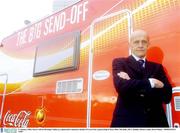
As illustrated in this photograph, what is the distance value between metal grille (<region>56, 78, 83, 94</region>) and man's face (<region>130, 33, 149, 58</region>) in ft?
3.08

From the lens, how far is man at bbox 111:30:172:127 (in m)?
2.68

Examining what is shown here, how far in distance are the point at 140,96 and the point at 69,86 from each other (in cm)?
125

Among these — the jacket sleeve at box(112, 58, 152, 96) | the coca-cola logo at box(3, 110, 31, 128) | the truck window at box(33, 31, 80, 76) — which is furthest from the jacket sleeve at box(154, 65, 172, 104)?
the coca-cola logo at box(3, 110, 31, 128)

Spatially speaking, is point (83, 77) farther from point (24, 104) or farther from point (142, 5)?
point (24, 104)

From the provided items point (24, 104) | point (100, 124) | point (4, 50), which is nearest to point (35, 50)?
point (24, 104)

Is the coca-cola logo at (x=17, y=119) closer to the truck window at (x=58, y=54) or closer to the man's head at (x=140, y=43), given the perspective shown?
the truck window at (x=58, y=54)

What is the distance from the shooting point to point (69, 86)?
3.76m

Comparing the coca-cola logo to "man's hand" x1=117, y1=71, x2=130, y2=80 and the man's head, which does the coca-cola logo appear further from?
the man's head

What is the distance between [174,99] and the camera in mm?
2734

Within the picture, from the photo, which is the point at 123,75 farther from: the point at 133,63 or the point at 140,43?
the point at 140,43

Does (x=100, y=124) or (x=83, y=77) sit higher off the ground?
(x=83, y=77)

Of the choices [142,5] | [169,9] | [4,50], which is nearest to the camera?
[169,9]

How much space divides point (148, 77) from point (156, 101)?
23 cm

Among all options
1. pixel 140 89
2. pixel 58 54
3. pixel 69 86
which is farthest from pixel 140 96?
pixel 58 54
